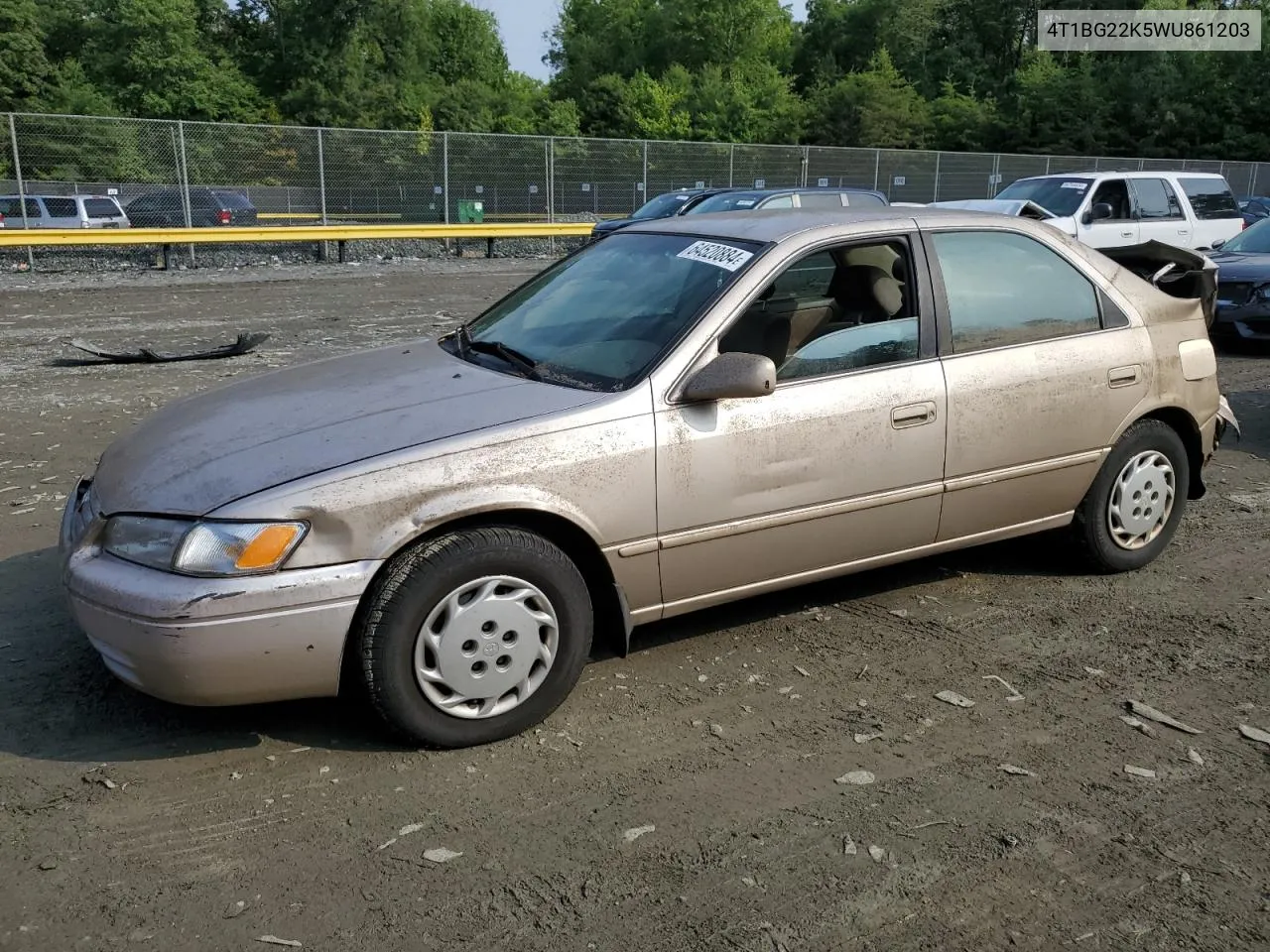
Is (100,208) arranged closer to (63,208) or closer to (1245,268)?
(63,208)

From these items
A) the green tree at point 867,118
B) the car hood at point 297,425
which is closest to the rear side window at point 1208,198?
the car hood at point 297,425

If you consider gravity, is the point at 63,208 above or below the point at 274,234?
above

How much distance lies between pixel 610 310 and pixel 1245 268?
9.48 meters

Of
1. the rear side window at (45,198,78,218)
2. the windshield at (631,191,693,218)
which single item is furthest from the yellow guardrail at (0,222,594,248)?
the windshield at (631,191,693,218)

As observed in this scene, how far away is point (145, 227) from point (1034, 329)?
20.5 meters

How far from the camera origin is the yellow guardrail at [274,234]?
1819 cm

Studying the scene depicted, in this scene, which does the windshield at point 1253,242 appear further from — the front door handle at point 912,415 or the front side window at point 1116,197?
the front door handle at point 912,415

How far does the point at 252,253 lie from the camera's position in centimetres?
2136

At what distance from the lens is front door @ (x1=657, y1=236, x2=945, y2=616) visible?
3.79 meters

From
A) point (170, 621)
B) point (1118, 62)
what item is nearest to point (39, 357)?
point (170, 621)

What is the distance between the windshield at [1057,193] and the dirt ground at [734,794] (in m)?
11.3

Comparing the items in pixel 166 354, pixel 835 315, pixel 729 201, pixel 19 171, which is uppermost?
pixel 19 171

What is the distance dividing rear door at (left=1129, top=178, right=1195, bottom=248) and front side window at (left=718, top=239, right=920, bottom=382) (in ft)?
42.3

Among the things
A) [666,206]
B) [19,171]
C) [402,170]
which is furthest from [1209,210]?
[19,171]
